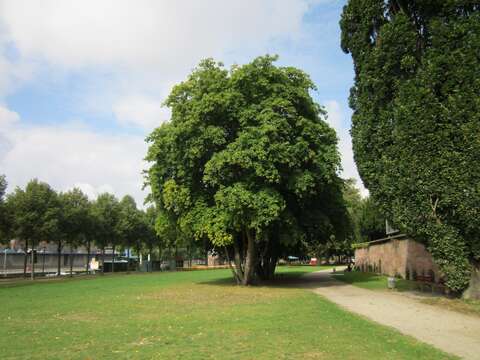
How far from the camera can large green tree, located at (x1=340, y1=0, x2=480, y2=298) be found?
16.2 metres

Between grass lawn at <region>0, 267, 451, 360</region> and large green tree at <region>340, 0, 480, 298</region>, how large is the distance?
4.80m

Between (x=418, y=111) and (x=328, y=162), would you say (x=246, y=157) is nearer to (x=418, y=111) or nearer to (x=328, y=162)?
(x=328, y=162)

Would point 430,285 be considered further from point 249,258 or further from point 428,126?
point 249,258

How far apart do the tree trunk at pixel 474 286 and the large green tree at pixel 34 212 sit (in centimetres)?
3283

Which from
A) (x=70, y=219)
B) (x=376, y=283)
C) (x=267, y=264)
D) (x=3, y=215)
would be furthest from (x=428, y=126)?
(x=70, y=219)

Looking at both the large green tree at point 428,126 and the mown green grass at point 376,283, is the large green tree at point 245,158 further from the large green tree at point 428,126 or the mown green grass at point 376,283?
the large green tree at point 428,126

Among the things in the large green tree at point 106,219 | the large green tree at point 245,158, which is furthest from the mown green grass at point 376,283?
the large green tree at point 106,219

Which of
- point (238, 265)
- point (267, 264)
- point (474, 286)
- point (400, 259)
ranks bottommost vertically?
point (474, 286)

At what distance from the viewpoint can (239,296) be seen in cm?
2066

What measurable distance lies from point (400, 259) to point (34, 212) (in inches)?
1152

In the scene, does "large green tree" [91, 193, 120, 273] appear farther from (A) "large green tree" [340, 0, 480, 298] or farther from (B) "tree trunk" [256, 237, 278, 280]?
(A) "large green tree" [340, 0, 480, 298]

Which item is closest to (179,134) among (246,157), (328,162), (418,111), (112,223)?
(246,157)

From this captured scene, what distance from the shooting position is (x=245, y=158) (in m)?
22.4

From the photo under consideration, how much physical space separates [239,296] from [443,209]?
30.4 ft
